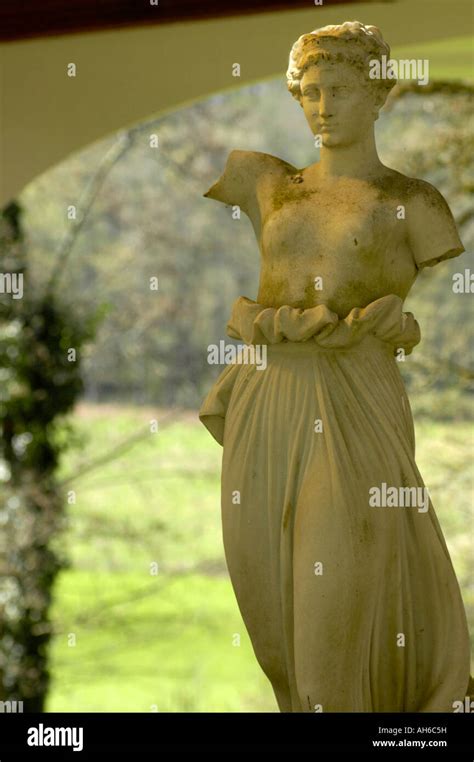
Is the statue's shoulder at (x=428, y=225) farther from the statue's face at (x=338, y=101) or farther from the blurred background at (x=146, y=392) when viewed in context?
the blurred background at (x=146, y=392)

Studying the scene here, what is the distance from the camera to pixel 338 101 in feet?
12.7

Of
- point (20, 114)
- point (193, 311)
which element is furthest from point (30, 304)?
point (20, 114)

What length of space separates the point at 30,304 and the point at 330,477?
19.6ft

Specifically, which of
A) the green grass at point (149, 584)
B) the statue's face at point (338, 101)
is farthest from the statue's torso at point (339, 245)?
the green grass at point (149, 584)

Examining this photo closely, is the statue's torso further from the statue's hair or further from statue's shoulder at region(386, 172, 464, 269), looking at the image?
the statue's hair

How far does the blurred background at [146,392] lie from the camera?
9375 mm

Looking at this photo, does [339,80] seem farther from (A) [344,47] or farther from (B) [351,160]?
(B) [351,160]

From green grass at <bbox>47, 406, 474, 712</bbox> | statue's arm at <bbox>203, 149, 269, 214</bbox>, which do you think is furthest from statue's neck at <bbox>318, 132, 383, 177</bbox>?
green grass at <bbox>47, 406, 474, 712</bbox>

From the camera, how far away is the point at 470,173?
9.20 metres

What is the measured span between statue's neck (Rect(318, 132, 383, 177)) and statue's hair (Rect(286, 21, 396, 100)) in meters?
0.17

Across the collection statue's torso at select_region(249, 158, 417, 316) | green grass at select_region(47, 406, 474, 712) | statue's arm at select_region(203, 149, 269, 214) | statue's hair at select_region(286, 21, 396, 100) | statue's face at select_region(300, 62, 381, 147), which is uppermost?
statue's hair at select_region(286, 21, 396, 100)

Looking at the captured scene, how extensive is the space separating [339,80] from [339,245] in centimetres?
43

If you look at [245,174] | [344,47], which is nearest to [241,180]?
[245,174]

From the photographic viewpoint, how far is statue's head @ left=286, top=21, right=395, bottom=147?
384 cm
